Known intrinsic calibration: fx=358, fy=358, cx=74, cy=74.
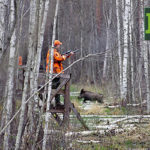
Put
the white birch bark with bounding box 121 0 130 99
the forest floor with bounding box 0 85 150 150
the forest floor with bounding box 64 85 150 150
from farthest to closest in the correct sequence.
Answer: the white birch bark with bounding box 121 0 130 99
the forest floor with bounding box 64 85 150 150
the forest floor with bounding box 0 85 150 150

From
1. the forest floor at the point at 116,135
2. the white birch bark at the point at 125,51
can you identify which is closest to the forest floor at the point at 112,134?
the forest floor at the point at 116,135

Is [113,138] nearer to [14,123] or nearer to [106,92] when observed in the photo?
Answer: [14,123]

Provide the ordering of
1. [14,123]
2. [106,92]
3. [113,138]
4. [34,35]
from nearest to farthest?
1. [34,35]
2. [14,123]
3. [113,138]
4. [106,92]

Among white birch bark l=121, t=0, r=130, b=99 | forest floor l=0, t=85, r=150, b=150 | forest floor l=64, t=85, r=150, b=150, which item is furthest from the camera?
white birch bark l=121, t=0, r=130, b=99

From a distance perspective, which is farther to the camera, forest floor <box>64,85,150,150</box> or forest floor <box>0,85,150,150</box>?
forest floor <box>64,85,150,150</box>

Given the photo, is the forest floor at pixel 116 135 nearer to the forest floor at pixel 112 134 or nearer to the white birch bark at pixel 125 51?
the forest floor at pixel 112 134

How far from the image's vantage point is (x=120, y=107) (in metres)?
12.2

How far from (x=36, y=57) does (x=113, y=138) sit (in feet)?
9.68

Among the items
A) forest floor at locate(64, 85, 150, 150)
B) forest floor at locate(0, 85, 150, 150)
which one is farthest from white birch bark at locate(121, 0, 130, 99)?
forest floor at locate(64, 85, 150, 150)

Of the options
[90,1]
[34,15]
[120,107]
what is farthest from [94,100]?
[90,1]

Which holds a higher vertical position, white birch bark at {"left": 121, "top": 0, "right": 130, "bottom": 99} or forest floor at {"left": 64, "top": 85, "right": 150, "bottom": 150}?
white birch bark at {"left": 121, "top": 0, "right": 130, "bottom": 99}

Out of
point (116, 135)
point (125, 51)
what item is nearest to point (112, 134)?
point (116, 135)

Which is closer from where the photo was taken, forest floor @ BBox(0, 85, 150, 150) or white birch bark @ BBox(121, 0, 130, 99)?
forest floor @ BBox(0, 85, 150, 150)

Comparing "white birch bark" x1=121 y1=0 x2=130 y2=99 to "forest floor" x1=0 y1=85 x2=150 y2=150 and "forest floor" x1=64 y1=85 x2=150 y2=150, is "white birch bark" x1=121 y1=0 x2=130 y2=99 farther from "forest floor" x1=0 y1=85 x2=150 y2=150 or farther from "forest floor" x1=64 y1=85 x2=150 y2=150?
"forest floor" x1=64 y1=85 x2=150 y2=150
